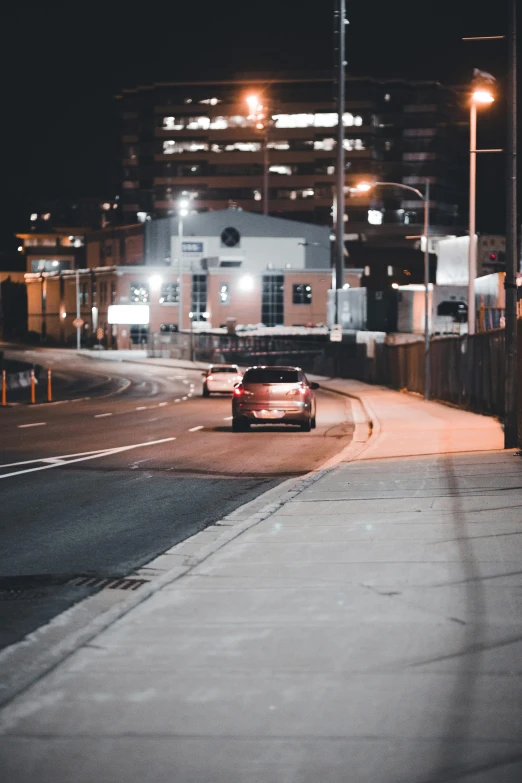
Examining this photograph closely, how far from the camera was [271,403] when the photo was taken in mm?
27750

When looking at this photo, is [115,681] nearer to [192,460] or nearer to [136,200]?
[192,460]

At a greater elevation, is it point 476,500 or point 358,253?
point 358,253

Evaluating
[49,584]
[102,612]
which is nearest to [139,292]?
[49,584]

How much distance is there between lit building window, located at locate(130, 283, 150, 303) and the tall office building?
50.6 metres

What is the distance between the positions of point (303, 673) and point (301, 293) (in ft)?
317

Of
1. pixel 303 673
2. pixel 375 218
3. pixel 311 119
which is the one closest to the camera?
pixel 303 673

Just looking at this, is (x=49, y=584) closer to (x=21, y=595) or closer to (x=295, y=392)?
(x=21, y=595)

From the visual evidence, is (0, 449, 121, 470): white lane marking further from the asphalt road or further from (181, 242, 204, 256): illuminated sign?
(181, 242, 204, 256): illuminated sign

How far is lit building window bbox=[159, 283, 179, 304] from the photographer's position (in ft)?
337

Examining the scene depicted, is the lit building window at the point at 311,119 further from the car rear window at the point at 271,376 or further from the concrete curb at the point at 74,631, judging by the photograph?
the concrete curb at the point at 74,631

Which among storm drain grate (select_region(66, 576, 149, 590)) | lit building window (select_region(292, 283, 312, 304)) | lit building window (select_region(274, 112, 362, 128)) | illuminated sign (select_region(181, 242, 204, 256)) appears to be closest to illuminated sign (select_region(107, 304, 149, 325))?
illuminated sign (select_region(181, 242, 204, 256))

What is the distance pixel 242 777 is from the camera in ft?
15.4

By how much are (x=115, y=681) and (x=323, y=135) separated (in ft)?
502

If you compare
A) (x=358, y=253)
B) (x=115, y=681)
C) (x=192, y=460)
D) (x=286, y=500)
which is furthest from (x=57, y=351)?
(x=115, y=681)
